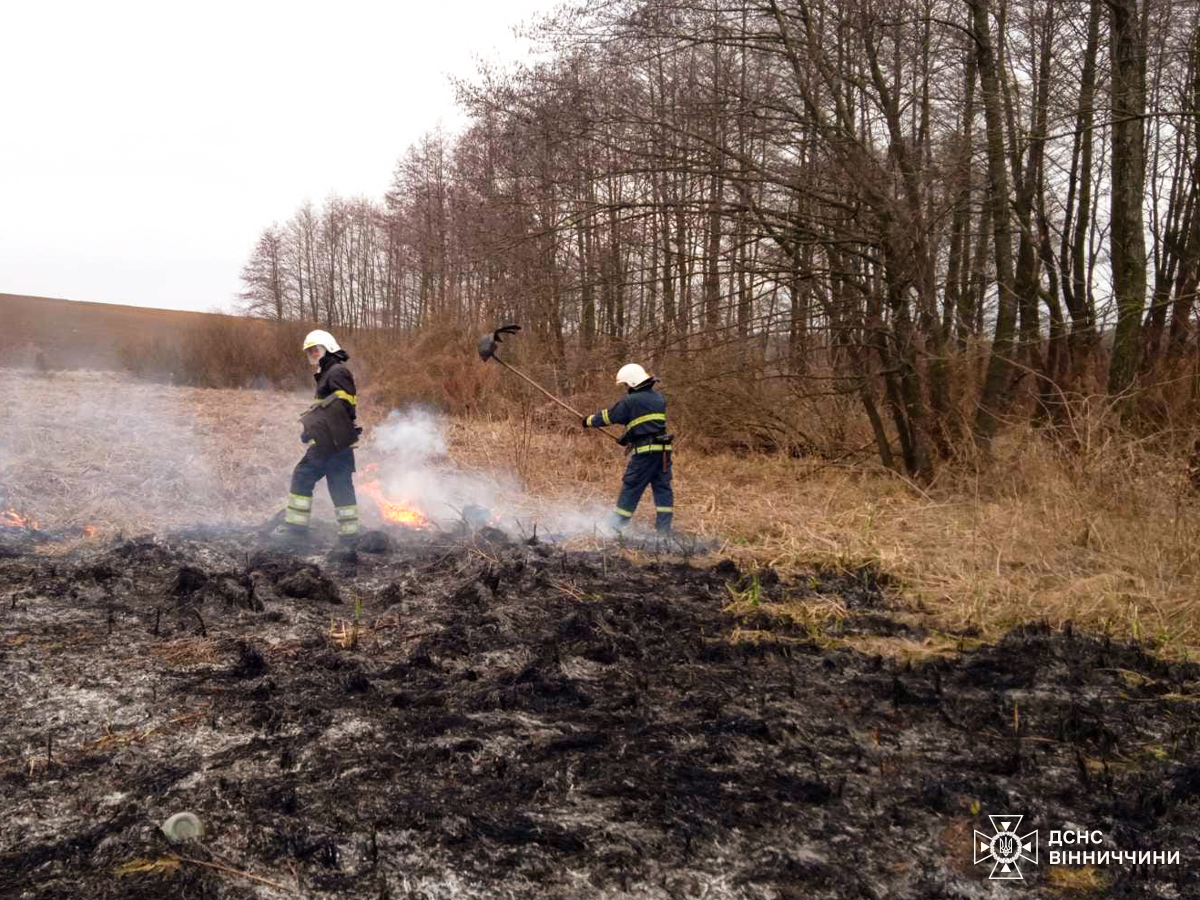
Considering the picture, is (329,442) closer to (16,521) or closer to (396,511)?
(396,511)

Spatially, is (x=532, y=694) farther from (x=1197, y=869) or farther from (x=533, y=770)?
(x=1197, y=869)

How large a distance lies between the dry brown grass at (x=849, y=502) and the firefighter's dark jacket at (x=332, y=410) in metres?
1.59

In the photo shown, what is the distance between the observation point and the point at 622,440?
806 cm

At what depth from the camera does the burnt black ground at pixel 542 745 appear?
2.82 meters

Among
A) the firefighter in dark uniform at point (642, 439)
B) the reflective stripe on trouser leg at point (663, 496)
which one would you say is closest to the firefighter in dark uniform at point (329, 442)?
the firefighter in dark uniform at point (642, 439)

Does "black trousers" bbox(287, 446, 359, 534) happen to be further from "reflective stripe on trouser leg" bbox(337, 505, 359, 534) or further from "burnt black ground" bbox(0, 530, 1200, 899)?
"burnt black ground" bbox(0, 530, 1200, 899)

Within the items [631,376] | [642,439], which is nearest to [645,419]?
[642,439]

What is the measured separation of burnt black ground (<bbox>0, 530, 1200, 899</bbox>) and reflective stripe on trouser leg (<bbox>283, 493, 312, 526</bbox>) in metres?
1.26

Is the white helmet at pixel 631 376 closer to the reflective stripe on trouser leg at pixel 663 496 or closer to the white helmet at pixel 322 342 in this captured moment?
the reflective stripe on trouser leg at pixel 663 496

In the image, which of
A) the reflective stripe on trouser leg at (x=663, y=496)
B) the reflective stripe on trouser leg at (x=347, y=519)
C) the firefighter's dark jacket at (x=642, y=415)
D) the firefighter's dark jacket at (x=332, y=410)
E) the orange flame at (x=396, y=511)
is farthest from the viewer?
the orange flame at (x=396, y=511)

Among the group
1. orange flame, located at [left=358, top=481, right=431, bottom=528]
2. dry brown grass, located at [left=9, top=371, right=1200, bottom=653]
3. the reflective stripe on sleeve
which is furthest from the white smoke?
the reflective stripe on sleeve

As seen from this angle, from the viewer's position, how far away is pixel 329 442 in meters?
7.12

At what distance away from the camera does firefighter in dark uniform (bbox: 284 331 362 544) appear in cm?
712

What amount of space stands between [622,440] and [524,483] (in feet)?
8.76
